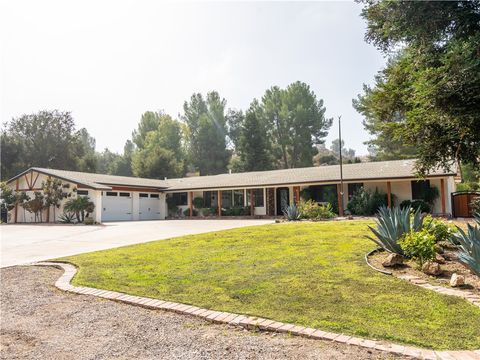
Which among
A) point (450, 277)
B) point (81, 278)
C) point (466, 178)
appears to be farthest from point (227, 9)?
point (466, 178)

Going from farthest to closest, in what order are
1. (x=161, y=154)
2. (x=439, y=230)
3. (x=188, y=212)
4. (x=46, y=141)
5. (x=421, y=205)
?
(x=46, y=141)
(x=161, y=154)
(x=188, y=212)
(x=421, y=205)
(x=439, y=230)

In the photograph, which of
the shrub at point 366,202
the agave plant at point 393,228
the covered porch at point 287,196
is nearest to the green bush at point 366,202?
the shrub at point 366,202

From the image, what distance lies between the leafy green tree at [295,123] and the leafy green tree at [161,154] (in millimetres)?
14111

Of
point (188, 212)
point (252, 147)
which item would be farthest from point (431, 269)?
point (252, 147)

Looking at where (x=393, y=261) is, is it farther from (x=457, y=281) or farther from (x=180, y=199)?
(x=180, y=199)

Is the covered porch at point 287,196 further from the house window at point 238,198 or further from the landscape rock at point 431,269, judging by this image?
the landscape rock at point 431,269

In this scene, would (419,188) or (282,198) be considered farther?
(282,198)

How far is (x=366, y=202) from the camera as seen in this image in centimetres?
2023

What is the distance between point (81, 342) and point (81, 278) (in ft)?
8.90

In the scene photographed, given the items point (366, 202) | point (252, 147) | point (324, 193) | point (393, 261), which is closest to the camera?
point (393, 261)

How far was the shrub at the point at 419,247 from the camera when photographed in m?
5.64

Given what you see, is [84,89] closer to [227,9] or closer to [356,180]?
[227,9]

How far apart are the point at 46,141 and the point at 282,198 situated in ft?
121

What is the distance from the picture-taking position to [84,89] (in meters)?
13.6
